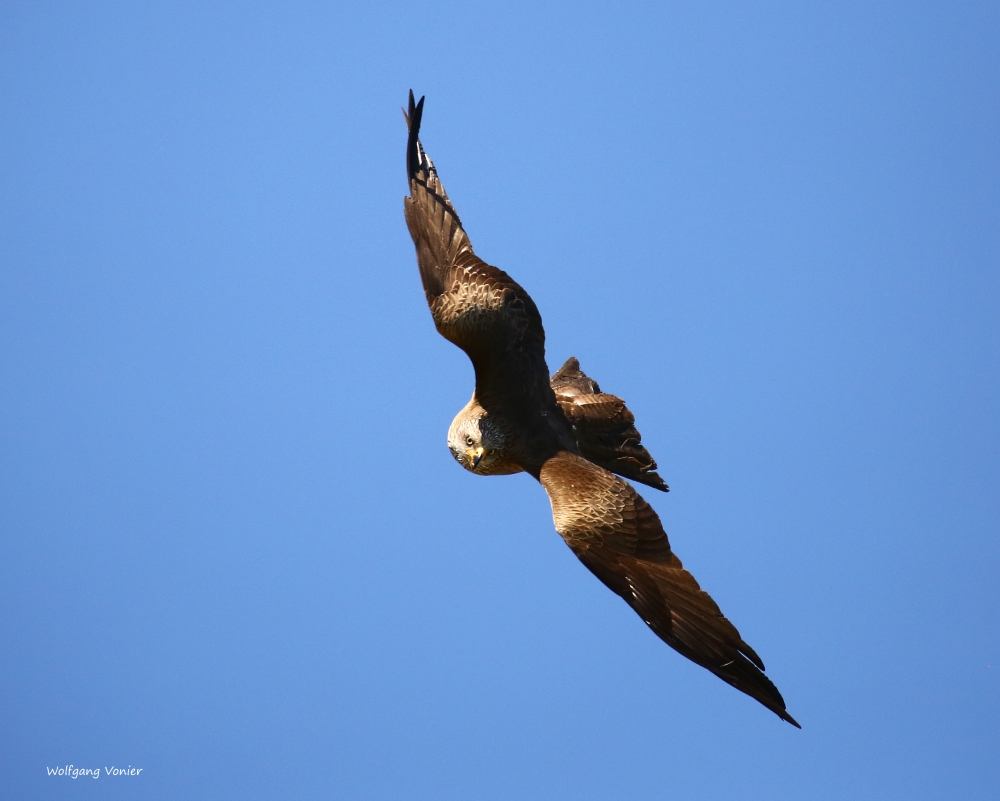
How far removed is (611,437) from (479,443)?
124 cm

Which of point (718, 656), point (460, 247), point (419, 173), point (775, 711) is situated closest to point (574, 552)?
point (718, 656)

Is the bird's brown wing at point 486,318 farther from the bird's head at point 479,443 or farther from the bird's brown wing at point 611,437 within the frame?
the bird's brown wing at point 611,437

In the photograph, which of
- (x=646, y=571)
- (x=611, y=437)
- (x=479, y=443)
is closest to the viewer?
(x=646, y=571)

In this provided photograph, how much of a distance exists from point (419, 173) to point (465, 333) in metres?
1.38

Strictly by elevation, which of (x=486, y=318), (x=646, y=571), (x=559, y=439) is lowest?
(x=646, y=571)

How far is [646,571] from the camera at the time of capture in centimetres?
680

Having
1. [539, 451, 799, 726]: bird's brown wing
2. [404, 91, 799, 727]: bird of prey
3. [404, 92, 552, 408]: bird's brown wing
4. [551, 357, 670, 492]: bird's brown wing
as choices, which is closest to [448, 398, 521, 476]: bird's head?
[404, 91, 799, 727]: bird of prey

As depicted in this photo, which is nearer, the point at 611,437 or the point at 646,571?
the point at 646,571

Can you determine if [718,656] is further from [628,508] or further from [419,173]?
[419,173]

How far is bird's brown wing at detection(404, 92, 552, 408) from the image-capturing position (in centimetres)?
784

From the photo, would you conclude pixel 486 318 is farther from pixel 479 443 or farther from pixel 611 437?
pixel 611 437

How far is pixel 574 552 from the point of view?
22.6 feet

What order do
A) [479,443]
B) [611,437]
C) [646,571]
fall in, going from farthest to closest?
[611,437] → [479,443] → [646,571]

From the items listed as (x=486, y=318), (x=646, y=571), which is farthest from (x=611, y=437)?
(x=646, y=571)
